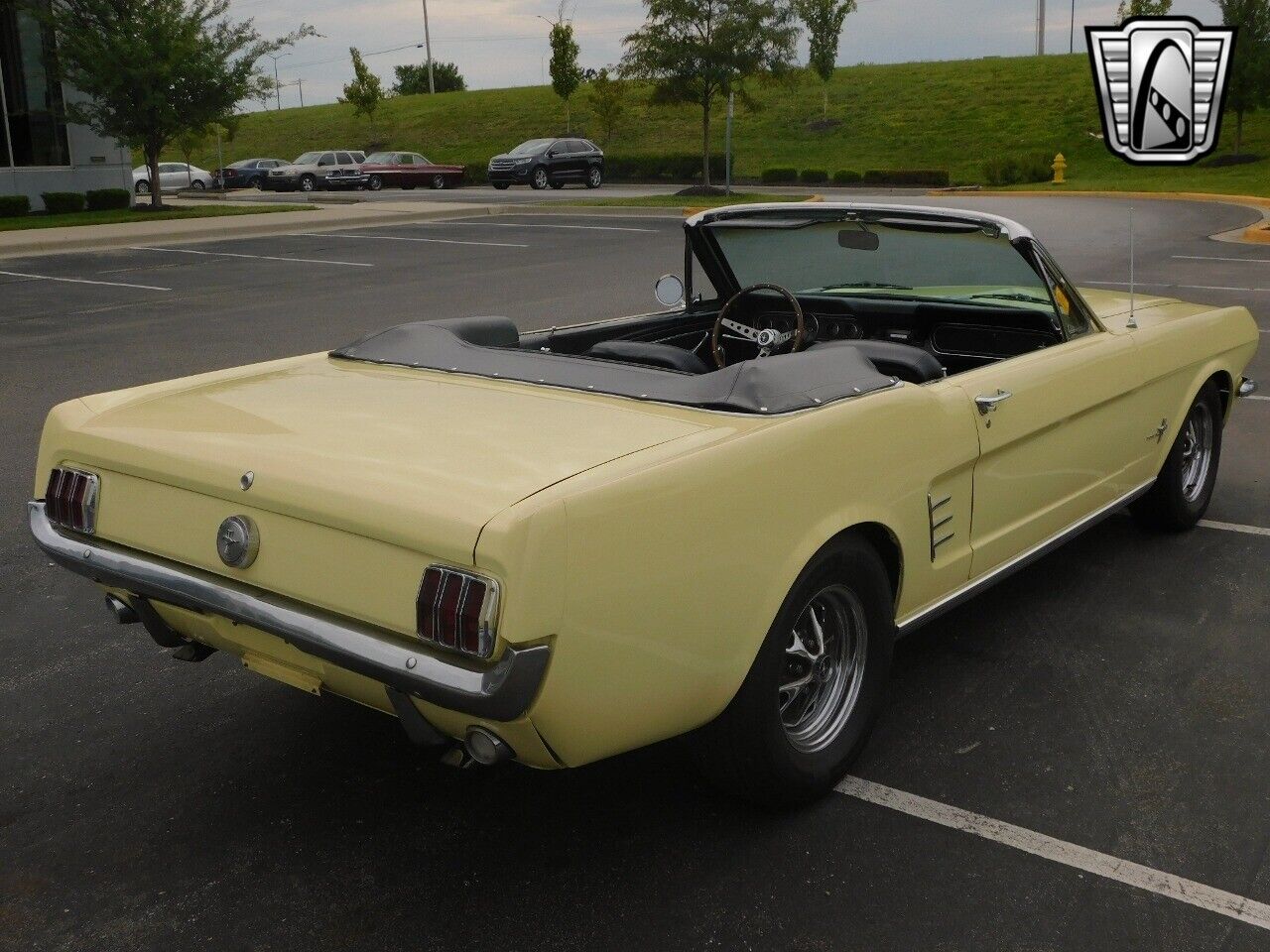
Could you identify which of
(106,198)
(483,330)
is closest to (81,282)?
(106,198)

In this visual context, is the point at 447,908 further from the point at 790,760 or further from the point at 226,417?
the point at 226,417

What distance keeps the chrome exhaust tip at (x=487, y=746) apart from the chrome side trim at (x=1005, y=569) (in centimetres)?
126

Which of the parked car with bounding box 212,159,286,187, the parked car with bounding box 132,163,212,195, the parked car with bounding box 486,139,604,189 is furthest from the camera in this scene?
the parked car with bounding box 132,163,212,195

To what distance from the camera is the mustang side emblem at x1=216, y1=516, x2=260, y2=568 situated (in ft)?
8.96

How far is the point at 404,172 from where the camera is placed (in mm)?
42969

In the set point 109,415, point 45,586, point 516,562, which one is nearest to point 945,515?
point 516,562

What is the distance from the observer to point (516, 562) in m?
2.32

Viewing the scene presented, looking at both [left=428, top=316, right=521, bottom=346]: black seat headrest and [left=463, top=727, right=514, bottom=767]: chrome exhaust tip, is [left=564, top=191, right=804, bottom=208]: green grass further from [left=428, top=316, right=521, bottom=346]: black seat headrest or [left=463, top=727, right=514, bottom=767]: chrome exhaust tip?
[left=463, top=727, right=514, bottom=767]: chrome exhaust tip

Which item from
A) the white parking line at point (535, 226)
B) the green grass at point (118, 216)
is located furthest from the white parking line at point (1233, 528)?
the green grass at point (118, 216)

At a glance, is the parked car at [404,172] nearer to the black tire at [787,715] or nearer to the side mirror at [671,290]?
the side mirror at [671,290]

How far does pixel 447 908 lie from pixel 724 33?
2993 centimetres

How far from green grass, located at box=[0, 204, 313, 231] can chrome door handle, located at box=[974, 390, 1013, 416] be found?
22.7 meters

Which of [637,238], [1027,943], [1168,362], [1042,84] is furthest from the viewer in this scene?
[1042,84]

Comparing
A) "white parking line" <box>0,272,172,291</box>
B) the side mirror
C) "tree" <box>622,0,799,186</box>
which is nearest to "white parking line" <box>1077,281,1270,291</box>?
the side mirror
